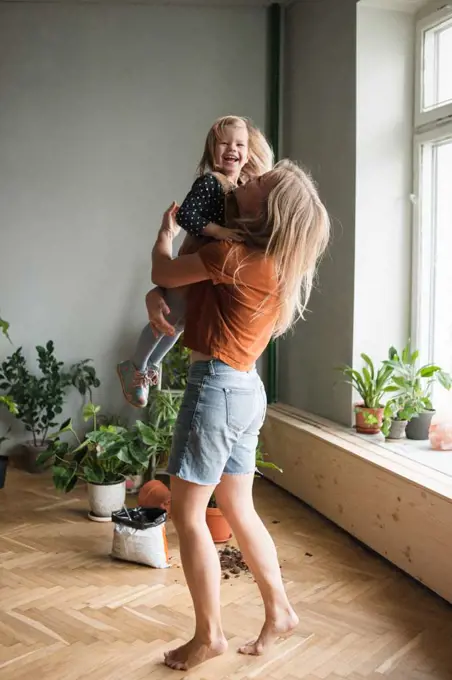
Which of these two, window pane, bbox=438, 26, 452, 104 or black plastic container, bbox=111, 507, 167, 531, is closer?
black plastic container, bbox=111, 507, 167, 531

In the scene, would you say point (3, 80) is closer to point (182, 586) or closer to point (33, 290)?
point (33, 290)

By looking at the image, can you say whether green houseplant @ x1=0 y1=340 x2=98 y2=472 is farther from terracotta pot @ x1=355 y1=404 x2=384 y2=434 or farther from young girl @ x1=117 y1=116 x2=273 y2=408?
young girl @ x1=117 y1=116 x2=273 y2=408

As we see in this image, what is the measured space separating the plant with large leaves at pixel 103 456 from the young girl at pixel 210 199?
103 centimetres

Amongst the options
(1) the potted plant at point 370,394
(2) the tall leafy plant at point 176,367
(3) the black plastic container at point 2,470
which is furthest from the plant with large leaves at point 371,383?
(3) the black plastic container at point 2,470

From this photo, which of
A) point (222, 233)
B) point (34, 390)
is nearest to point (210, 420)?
point (222, 233)

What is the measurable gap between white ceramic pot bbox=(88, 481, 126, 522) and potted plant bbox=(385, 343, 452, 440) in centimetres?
142

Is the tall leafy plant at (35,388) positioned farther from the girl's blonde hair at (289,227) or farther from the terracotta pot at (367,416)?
the girl's blonde hair at (289,227)

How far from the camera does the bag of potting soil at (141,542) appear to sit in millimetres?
3094

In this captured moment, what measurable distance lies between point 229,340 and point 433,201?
2.07m

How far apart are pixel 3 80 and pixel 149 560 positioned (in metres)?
2.92

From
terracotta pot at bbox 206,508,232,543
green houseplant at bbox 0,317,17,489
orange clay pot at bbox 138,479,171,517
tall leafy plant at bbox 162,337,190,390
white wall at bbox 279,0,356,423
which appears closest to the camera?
terracotta pot at bbox 206,508,232,543

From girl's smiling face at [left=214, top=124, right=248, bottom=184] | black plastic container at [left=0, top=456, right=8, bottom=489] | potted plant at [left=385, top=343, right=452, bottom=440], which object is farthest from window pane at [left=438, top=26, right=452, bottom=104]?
black plastic container at [left=0, top=456, right=8, bottom=489]

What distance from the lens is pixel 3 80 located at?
14.7 ft

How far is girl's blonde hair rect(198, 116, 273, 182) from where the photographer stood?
2.34 metres
